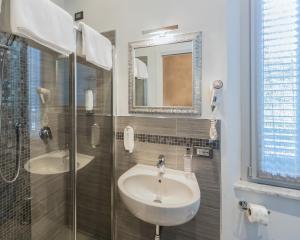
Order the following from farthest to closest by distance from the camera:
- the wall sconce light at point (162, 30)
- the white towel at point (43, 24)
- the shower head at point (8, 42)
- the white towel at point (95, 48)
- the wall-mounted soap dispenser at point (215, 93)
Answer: the wall sconce light at point (162, 30) → the white towel at point (95, 48) → the wall-mounted soap dispenser at point (215, 93) → the shower head at point (8, 42) → the white towel at point (43, 24)

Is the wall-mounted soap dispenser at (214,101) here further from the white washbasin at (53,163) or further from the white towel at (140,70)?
the white washbasin at (53,163)

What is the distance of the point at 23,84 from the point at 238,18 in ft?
5.60

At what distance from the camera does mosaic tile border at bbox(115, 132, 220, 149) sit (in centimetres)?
158

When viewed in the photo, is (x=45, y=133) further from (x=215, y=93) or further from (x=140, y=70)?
(x=215, y=93)

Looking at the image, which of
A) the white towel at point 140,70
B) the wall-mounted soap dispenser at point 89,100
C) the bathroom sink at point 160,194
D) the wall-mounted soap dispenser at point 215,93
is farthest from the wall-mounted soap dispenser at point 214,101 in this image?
the wall-mounted soap dispenser at point 89,100

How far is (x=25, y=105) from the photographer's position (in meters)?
1.62

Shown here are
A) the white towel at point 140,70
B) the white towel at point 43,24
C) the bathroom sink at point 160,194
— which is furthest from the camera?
the white towel at point 140,70

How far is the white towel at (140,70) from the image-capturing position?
72.3 inches

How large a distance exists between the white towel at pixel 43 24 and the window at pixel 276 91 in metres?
1.31

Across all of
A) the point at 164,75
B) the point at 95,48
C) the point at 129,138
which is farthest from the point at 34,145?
the point at 164,75

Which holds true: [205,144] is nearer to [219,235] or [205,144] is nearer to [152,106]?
[152,106]

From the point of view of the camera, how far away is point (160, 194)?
1.64 meters

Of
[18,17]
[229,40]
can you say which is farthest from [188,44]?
[18,17]

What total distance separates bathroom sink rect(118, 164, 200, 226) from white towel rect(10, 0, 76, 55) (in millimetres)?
1028
